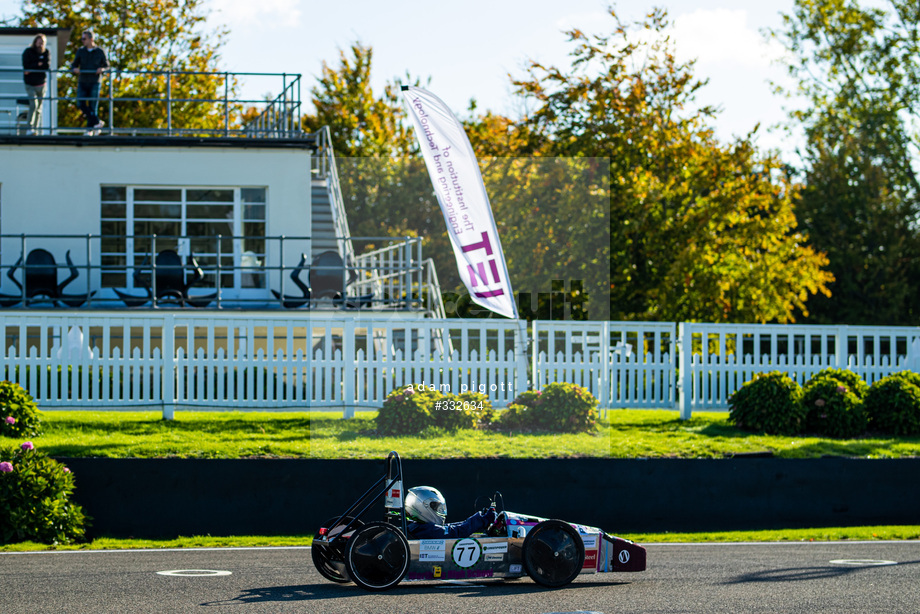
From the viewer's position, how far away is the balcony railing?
747 inches

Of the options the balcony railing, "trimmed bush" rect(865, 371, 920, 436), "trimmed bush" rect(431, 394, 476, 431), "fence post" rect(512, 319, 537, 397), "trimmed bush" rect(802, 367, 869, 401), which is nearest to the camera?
"trimmed bush" rect(431, 394, 476, 431)

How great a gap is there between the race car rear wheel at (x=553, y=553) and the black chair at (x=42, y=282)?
1250 centimetres

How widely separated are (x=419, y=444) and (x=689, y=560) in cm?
441

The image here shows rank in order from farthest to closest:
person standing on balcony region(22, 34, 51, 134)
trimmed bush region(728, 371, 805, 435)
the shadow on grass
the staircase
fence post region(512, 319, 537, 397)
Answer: the staircase < person standing on balcony region(22, 34, 51, 134) < trimmed bush region(728, 371, 805, 435) < fence post region(512, 319, 537, 397) < the shadow on grass

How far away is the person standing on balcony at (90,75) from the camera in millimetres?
21312

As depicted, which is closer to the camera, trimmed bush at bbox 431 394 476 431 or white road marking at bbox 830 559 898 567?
white road marking at bbox 830 559 898 567

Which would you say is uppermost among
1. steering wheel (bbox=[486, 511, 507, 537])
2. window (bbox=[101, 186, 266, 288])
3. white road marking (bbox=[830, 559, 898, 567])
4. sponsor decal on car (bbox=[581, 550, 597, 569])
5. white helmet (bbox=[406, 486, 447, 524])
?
window (bbox=[101, 186, 266, 288])

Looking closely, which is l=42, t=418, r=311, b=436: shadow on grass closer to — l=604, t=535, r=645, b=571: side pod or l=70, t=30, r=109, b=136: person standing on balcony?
l=604, t=535, r=645, b=571: side pod

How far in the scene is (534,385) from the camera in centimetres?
1563

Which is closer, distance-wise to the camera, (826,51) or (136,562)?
(136,562)

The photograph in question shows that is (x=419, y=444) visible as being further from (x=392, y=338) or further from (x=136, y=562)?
(x=136, y=562)

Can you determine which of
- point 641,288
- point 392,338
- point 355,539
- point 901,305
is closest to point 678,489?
point 392,338

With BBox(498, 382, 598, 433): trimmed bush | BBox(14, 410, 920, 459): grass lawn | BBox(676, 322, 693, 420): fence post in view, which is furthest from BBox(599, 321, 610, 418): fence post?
BBox(676, 322, 693, 420): fence post

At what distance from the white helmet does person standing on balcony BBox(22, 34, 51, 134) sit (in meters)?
15.3
